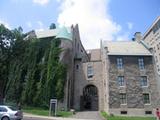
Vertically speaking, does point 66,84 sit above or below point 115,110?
above

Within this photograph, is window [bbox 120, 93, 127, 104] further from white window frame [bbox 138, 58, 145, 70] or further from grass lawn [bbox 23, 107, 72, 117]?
grass lawn [bbox 23, 107, 72, 117]

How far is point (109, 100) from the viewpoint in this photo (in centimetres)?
3547

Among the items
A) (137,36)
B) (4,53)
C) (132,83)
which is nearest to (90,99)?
(132,83)

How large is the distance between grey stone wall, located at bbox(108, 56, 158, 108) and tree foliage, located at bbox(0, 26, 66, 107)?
9.08m

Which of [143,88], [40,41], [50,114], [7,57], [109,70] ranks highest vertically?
[40,41]

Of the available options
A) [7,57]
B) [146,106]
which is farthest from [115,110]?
[7,57]

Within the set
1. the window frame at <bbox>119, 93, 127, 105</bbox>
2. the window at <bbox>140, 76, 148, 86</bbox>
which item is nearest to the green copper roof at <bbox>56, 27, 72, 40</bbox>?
the window frame at <bbox>119, 93, 127, 105</bbox>

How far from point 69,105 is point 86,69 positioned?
792 centimetres

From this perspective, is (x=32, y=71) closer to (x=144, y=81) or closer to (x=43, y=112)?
(x=43, y=112)

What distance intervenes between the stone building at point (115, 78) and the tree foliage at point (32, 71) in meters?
2.06

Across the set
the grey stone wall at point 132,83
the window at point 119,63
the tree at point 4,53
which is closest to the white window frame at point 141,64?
the grey stone wall at point 132,83

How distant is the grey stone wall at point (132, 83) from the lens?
35.5m

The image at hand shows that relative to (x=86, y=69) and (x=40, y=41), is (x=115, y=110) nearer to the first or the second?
(x=86, y=69)

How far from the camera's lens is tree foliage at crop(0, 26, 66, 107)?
39.0m
